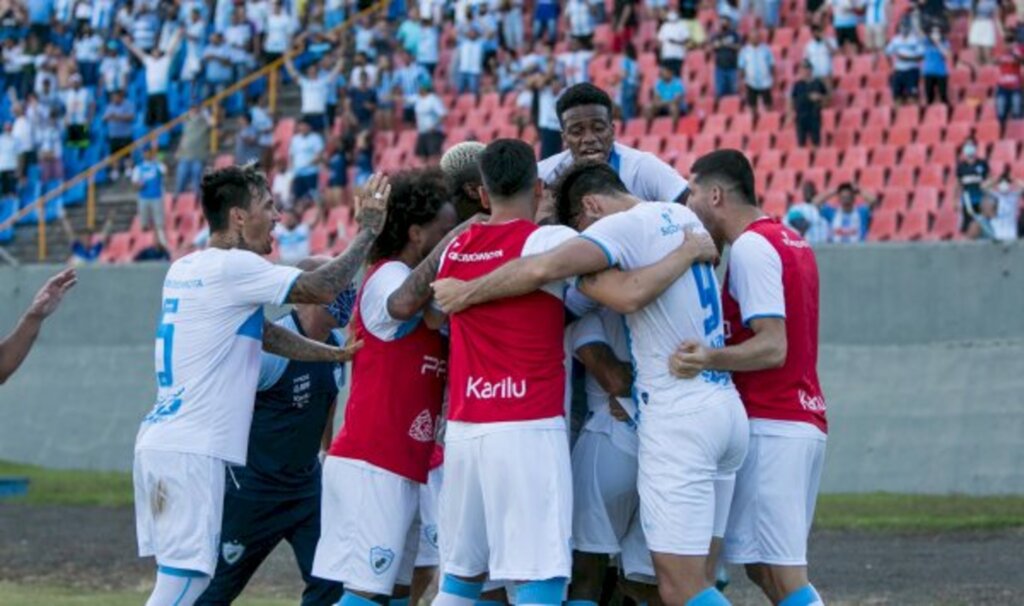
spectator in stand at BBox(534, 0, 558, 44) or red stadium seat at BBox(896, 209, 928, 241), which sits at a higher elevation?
spectator in stand at BBox(534, 0, 558, 44)

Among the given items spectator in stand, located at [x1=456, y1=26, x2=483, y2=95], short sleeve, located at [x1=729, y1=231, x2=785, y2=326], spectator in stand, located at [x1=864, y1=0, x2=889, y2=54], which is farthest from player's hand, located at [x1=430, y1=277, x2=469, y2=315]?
spectator in stand, located at [x1=456, y1=26, x2=483, y2=95]

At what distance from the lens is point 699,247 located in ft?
29.0

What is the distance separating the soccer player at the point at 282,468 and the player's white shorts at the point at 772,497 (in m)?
2.45

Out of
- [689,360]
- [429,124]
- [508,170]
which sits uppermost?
[508,170]

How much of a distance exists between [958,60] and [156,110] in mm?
13795

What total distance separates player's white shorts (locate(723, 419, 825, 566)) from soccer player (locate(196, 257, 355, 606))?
2.45 meters

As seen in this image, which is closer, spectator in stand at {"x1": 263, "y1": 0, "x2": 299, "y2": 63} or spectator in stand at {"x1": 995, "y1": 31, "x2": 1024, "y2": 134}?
spectator in stand at {"x1": 995, "y1": 31, "x2": 1024, "y2": 134}

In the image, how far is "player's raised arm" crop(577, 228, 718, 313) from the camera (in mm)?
8672

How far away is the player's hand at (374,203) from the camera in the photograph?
9.33 metres

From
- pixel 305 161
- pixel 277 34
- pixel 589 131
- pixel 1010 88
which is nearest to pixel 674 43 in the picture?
pixel 1010 88

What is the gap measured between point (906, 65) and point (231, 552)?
16535 mm

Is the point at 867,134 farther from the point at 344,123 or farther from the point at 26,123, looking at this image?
the point at 26,123

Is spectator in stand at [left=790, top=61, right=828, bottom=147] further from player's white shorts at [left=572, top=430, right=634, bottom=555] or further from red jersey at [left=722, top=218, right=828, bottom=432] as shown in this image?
player's white shorts at [left=572, top=430, right=634, bottom=555]

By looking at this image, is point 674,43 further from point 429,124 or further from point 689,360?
point 689,360
